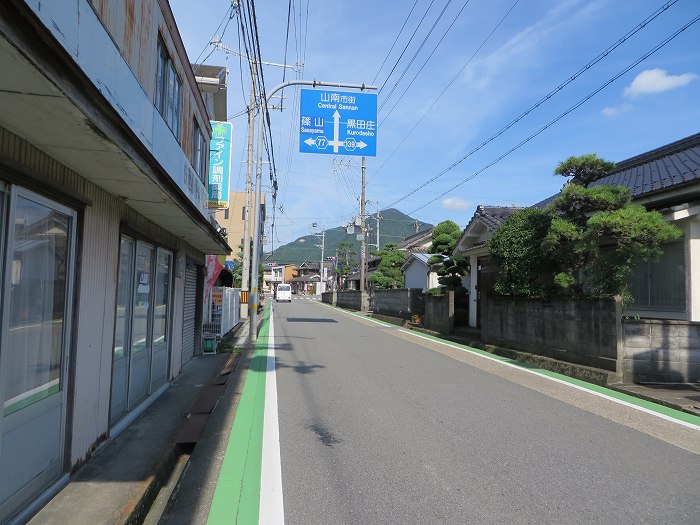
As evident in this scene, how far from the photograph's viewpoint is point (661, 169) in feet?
42.3

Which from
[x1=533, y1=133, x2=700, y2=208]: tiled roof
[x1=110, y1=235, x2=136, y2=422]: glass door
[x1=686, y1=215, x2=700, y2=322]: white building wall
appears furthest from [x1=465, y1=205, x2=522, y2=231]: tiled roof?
[x1=110, y1=235, x2=136, y2=422]: glass door

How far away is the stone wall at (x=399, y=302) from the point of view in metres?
25.2

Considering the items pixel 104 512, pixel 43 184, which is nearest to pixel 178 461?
pixel 104 512

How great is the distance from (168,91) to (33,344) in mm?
5153

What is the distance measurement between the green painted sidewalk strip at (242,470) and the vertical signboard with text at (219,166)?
23.0 feet

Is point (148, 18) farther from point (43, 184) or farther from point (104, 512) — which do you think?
point (104, 512)

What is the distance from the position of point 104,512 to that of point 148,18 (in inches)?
224

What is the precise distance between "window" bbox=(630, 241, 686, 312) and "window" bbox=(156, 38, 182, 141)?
405 inches

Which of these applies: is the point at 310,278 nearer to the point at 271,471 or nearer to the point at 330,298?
the point at 330,298

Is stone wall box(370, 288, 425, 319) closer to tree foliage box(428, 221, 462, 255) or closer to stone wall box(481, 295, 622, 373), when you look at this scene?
tree foliage box(428, 221, 462, 255)

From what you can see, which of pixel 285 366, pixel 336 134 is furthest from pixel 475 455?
pixel 336 134

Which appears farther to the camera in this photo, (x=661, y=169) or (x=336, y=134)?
(x=661, y=169)

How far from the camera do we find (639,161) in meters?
15.7

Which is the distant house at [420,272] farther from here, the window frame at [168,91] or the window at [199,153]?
the window frame at [168,91]
